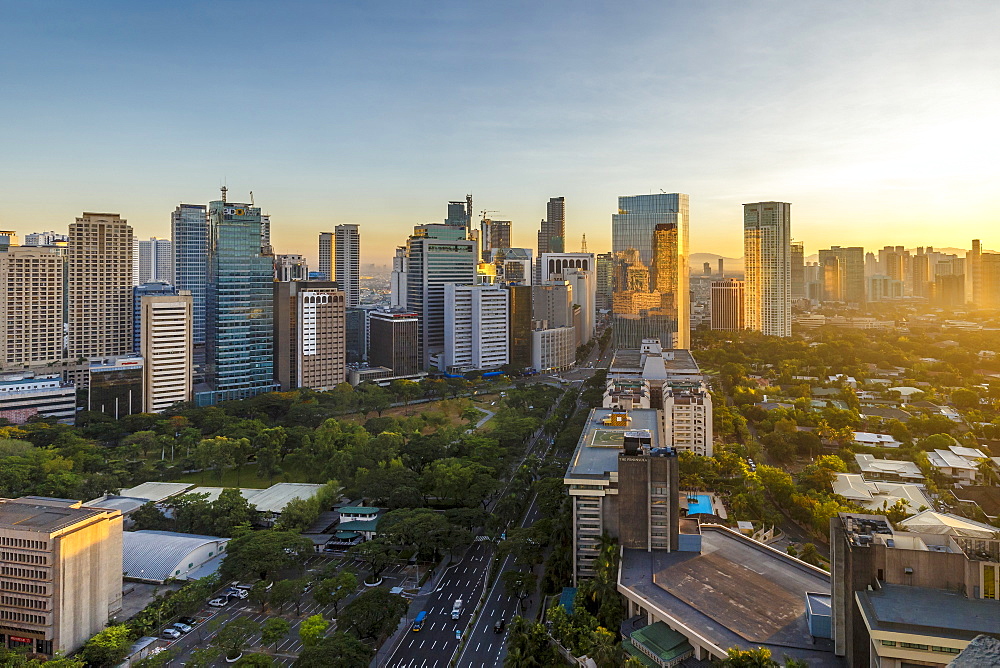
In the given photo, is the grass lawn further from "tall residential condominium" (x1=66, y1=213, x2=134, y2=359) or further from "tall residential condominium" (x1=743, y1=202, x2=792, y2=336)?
"tall residential condominium" (x1=743, y1=202, x2=792, y2=336)

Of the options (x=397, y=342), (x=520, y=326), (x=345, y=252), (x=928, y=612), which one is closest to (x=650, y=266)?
(x=520, y=326)

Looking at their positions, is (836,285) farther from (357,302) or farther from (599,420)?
(599,420)

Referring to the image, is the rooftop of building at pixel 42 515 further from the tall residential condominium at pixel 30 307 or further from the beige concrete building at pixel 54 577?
the tall residential condominium at pixel 30 307

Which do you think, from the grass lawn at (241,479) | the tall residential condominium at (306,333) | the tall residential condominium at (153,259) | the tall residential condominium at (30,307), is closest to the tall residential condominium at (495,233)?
the tall residential condominium at (153,259)

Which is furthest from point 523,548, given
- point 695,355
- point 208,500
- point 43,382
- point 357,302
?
point 357,302

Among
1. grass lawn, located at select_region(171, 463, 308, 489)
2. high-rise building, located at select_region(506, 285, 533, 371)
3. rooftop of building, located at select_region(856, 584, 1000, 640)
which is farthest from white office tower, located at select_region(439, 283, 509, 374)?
rooftop of building, located at select_region(856, 584, 1000, 640)

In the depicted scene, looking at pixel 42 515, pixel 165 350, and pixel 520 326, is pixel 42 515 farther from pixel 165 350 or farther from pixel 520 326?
pixel 520 326

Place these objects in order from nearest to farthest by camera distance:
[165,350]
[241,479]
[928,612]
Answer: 1. [928,612]
2. [241,479]
3. [165,350]
